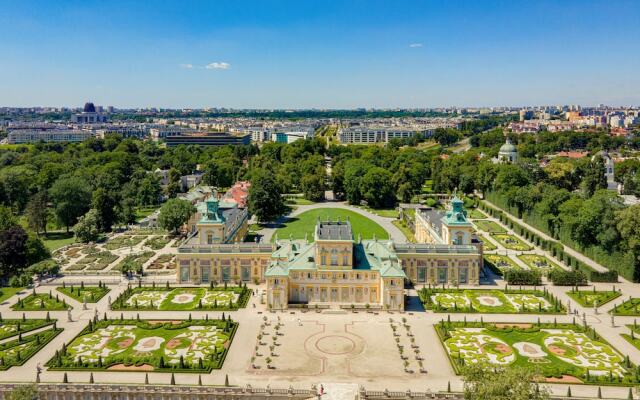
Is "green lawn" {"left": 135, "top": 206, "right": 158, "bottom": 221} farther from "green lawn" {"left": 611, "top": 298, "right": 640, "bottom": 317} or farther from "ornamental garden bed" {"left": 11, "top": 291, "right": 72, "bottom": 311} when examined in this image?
"green lawn" {"left": 611, "top": 298, "right": 640, "bottom": 317}

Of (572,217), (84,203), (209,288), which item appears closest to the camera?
(209,288)

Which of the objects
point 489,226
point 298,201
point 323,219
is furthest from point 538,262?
point 298,201

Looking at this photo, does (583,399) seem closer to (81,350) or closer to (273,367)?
(273,367)

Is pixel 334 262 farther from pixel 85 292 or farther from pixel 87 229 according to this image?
pixel 87 229

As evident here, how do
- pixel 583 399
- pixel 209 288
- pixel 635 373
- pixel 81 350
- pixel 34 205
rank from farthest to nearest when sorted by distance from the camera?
pixel 34 205 < pixel 209 288 < pixel 81 350 < pixel 635 373 < pixel 583 399

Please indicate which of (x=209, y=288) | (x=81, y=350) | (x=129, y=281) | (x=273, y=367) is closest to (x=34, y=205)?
(x=129, y=281)

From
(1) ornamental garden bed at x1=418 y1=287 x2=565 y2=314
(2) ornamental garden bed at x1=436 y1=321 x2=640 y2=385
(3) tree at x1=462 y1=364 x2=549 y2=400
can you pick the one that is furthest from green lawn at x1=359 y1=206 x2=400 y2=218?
(3) tree at x1=462 y1=364 x2=549 y2=400
